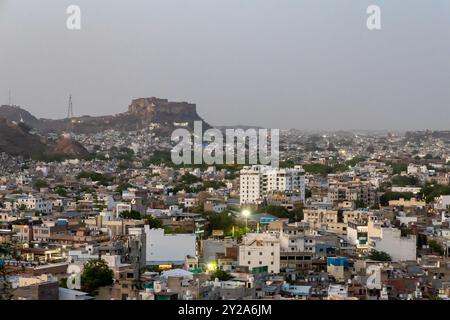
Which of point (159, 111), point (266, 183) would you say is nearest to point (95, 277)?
point (266, 183)

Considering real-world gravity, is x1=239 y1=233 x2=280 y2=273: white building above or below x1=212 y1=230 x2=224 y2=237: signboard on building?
above

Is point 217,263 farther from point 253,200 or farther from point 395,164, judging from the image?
point 395,164

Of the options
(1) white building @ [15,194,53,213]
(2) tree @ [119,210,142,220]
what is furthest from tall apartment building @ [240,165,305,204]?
(2) tree @ [119,210,142,220]

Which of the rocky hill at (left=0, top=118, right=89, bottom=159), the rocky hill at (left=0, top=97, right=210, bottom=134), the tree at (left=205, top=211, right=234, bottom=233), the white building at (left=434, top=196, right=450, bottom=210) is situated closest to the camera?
the tree at (left=205, top=211, right=234, bottom=233)

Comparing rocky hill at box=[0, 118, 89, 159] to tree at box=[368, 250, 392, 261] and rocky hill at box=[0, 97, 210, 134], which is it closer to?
rocky hill at box=[0, 97, 210, 134]

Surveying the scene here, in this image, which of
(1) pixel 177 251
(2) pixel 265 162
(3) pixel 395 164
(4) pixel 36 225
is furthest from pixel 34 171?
(1) pixel 177 251

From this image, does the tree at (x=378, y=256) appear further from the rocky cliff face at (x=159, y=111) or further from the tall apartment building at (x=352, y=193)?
the rocky cliff face at (x=159, y=111)
